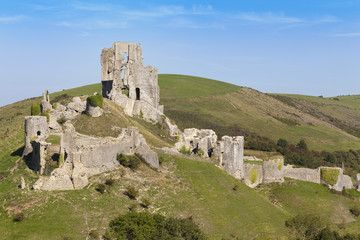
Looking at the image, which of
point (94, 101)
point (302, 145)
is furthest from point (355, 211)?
point (302, 145)

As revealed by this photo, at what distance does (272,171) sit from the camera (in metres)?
55.2

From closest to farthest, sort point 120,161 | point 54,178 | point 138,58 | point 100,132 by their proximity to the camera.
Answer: point 54,178 < point 120,161 < point 100,132 < point 138,58

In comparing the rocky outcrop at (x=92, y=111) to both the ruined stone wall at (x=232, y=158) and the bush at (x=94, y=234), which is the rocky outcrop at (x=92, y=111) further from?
the bush at (x=94, y=234)

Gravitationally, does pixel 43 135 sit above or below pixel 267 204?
above

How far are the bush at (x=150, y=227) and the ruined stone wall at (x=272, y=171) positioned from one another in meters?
21.0

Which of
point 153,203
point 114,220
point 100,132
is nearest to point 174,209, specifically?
point 153,203

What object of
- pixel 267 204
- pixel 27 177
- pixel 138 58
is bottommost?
pixel 267 204

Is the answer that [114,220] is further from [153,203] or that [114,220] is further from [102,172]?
[102,172]

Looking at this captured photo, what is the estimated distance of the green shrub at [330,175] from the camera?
55.9 meters

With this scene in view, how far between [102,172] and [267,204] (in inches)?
671

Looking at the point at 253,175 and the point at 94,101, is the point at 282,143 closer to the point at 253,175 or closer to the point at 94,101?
the point at 253,175

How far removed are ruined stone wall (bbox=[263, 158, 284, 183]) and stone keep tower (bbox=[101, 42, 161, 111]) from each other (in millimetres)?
Result: 27248

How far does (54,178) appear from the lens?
123 feet

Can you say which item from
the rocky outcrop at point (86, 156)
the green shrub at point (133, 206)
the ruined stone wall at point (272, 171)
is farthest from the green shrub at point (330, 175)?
the green shrub at point (133, 206)
